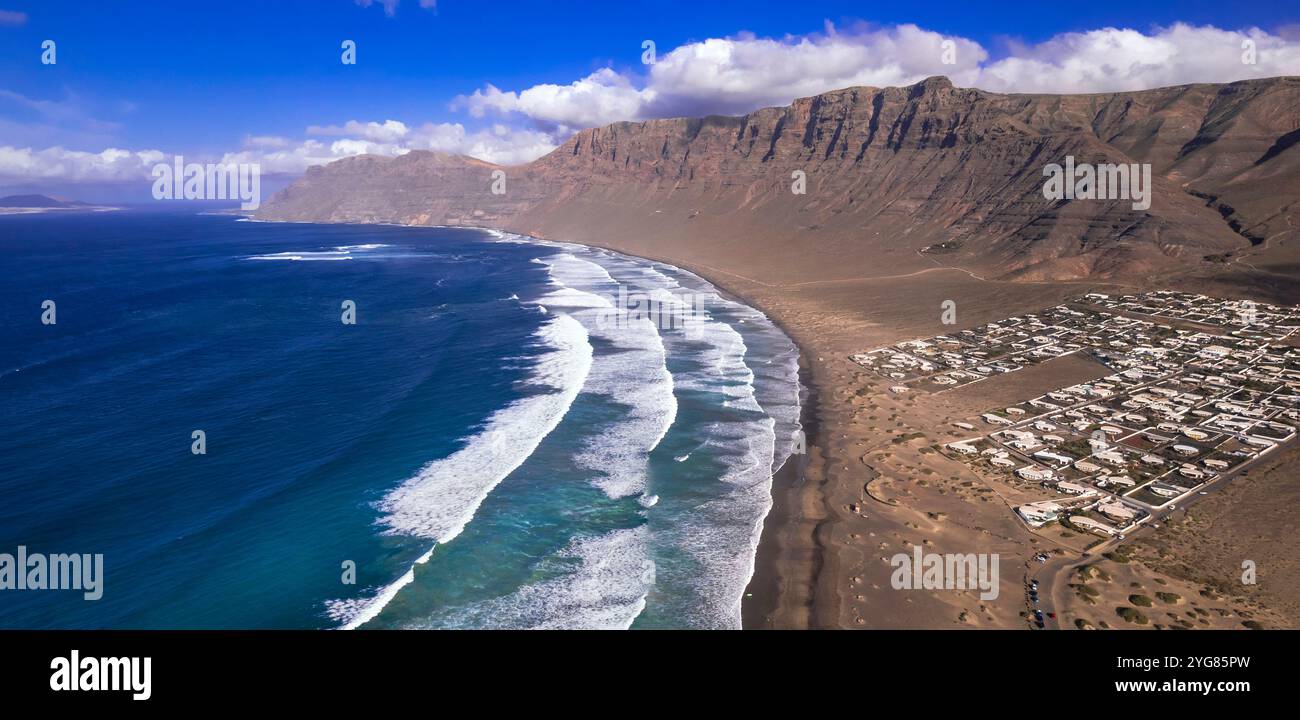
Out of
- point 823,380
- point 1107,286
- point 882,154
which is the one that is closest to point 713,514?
point 823,380

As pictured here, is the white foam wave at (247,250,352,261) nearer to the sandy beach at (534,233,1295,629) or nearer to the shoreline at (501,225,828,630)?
the sandy beach at (534,233,1295,629)

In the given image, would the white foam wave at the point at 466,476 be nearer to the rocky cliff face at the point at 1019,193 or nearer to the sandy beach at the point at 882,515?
the sandy beach at the point at 882,515

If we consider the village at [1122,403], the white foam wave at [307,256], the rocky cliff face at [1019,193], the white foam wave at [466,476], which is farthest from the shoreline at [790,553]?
the white foam wave at [307,256]

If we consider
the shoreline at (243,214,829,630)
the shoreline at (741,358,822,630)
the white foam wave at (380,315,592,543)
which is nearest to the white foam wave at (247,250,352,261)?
the white foam wave at (380,315,592,543)

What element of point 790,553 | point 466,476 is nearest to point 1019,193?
point 790,553

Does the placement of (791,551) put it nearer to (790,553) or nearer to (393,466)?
(790,553)

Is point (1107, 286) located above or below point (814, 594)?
above

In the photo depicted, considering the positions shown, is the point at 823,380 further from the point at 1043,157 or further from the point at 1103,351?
the point at 1043,157
